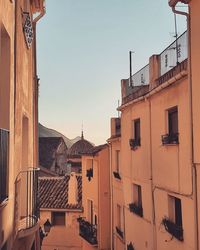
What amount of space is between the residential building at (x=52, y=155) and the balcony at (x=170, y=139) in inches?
1394

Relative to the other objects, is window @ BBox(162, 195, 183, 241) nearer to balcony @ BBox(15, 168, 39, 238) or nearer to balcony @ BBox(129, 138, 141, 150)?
balcony @ BBox(129, 138, 141, 150)

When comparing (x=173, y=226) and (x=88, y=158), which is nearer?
(x=173, y=226)

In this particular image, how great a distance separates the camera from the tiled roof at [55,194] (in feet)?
86.0

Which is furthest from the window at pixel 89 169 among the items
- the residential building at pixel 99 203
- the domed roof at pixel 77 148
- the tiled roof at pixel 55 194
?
the domed roof at pixel 77 148

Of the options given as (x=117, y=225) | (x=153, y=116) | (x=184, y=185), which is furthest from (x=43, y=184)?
(x=184, y=185)

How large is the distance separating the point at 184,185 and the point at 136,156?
435cm

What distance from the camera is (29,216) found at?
8008 mm

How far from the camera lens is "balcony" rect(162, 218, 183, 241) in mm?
9391

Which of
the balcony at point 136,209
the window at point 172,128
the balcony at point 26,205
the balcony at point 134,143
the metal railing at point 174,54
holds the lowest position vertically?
the balcony at point 136,209

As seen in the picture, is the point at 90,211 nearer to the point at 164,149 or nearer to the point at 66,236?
the point at 66,236

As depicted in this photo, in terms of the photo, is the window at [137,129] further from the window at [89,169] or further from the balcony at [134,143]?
the window at [89,169]

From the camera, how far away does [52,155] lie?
1786 inches

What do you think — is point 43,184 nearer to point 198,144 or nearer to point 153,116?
point 153,116

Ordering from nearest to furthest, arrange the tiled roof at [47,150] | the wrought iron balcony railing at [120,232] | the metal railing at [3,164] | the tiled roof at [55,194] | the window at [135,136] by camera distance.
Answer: the metal railing at [3,164] < the window at [135,136] < the wrought iron balcony railing at [120,232] < the tiled roof at [55,194] < the tiled roof at [47,150]
